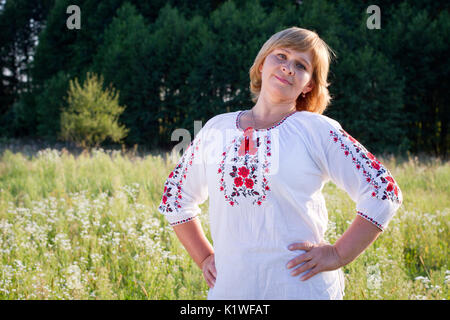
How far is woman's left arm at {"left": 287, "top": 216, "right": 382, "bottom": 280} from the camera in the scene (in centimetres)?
177

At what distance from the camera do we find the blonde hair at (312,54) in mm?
1940

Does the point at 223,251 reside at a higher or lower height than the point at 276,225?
lower

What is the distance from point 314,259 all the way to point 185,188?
0.73 m

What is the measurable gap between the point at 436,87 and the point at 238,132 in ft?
64.6

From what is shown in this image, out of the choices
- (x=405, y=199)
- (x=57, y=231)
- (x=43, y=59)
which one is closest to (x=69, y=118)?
(x=43, y=59)

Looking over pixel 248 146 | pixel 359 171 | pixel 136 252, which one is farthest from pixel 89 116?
pixel 359 171

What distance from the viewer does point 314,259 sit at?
5.85ft

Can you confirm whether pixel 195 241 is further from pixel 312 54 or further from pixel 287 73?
pixel 312 54

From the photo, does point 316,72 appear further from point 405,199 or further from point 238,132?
point 405,199

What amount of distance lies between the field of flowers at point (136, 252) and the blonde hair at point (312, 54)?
1.90 metres

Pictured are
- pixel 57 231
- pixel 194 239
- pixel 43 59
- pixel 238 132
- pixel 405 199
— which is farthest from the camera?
pixel 43 59

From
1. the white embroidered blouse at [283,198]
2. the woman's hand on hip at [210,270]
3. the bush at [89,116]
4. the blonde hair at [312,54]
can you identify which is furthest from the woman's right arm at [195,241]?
the bush at [89,116]

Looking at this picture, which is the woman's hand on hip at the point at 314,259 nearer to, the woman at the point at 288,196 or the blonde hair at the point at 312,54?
the woman at the point at 288,196
